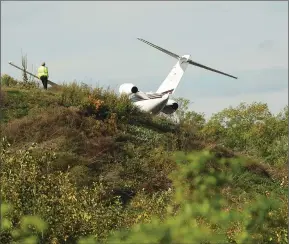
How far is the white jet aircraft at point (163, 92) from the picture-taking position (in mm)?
35188

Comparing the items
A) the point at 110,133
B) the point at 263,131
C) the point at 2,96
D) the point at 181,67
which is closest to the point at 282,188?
the point at 110,133

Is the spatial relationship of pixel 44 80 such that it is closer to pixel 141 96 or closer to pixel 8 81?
pixel 8 81

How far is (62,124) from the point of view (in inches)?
974

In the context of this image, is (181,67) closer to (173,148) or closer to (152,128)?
(152,128)

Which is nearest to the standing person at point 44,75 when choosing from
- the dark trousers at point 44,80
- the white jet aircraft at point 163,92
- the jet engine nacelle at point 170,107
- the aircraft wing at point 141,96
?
the dark trousers at point 44,80

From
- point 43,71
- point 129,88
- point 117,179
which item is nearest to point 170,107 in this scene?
point 129,88

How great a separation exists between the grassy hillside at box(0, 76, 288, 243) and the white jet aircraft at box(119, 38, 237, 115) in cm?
240

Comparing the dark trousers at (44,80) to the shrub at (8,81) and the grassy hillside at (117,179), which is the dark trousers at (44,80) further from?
the shrub at (8,81)

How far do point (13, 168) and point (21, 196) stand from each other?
0.88 metres

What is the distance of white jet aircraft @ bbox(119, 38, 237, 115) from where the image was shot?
115ft

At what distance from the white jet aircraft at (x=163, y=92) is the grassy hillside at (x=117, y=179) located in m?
2.40

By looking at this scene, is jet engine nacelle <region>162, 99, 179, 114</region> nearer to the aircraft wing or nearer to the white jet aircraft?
the white jet aircraft

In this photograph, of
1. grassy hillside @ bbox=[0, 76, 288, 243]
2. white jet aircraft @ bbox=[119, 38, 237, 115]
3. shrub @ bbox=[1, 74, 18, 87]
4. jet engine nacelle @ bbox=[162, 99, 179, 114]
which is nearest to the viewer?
grassy hillside @ bbox=[0, 76, 288, 243]

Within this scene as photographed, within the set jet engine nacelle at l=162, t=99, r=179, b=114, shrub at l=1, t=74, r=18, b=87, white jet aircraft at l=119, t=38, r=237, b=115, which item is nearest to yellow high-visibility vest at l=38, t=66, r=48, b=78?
shrub at l=1, t=74, r=18, b=87
